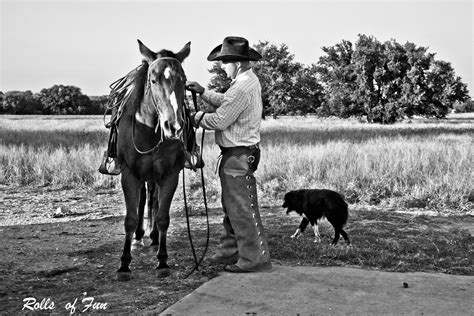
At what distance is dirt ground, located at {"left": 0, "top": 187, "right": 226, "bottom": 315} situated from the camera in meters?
4.21

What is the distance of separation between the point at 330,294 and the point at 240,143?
5.93 ft

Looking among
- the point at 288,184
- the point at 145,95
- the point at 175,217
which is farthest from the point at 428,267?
the point at 288,184

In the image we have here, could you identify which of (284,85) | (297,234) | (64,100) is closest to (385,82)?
(284,85)

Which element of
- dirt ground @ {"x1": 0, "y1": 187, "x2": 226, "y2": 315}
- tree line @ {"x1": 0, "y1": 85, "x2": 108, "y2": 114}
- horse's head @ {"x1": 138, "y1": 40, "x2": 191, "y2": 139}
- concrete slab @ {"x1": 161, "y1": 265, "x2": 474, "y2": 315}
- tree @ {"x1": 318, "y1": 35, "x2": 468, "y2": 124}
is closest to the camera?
concrete slab @ {"x1": 161, "y1": 265, "x2": 474, "y2": 315}

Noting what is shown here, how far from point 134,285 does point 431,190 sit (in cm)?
684

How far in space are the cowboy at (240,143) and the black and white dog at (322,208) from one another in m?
1.42

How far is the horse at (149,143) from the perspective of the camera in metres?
4.61

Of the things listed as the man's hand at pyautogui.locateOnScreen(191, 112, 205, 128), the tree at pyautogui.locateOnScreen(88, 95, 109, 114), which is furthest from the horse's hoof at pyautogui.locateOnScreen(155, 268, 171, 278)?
the tree at pyautogui.locateOnScreen(88, 95, 109, 114)

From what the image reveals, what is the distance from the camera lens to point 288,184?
10.3m

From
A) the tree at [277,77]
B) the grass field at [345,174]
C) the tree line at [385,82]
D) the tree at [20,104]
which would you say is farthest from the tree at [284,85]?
the grass field at [345,174]

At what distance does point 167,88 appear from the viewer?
445 centimetres

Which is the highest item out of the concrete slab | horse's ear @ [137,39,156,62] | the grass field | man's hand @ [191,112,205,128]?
horse's ear @ [137,39,156,62]

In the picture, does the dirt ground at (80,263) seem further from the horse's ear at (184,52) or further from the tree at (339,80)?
the tree at (339,80)

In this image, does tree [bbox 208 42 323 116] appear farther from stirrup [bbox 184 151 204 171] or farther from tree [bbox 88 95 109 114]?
stirrup [bbox 184 151 204 171]
